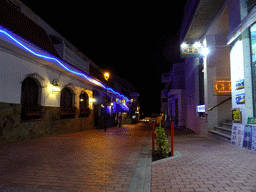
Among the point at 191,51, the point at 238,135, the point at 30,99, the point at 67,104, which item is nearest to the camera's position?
the point at 238,135

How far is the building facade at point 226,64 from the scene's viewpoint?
320 inches

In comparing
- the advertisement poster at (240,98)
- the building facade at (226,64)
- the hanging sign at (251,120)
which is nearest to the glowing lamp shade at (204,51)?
the building facade at (226,64)

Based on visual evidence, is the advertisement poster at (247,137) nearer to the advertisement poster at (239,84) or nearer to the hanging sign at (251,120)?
the hanging sign at (251,120)

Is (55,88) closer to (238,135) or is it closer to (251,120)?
(238,135)

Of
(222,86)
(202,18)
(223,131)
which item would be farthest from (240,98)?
(202,18)

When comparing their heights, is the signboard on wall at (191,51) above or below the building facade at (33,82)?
above

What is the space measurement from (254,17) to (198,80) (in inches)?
362

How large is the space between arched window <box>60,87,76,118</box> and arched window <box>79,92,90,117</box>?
1.32 m

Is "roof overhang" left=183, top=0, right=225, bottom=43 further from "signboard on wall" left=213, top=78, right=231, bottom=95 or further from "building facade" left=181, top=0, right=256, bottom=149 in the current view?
"signboard on wall" left=213, top=78, right=231, bottom=95

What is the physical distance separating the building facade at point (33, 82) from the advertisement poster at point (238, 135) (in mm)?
9208

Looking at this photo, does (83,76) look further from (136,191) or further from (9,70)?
(136,191)

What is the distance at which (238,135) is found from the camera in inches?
326

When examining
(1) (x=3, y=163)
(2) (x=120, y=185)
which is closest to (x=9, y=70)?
(1) (x=3, y=163)

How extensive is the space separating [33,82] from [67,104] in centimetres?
391
